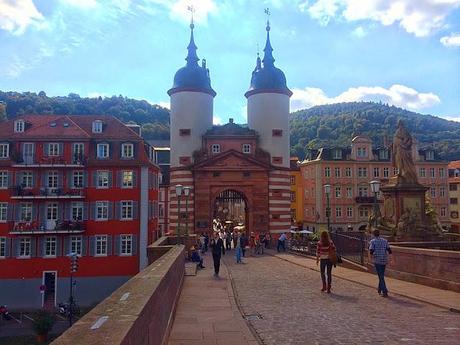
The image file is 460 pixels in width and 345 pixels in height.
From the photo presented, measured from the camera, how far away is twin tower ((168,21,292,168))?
51.0 metres

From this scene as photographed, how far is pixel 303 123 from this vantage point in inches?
5566

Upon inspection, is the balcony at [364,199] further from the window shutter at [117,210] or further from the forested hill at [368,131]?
the forested hill at [368,131]

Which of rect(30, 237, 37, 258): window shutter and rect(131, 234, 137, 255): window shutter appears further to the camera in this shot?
rect(131, 234, 137, 255): window shutter

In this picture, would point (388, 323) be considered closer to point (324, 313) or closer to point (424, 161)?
point (324, 313)

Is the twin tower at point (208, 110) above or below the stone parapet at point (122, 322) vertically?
above

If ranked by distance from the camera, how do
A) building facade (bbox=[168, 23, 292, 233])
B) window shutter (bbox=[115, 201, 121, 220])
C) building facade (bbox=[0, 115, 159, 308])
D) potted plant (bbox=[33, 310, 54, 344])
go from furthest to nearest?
1. building facade (bbox=[168, 23, 292, 233])
2. window shutter (bbox=[115, 201, 121, 220])
3. building facade (bbox=[0, 115, 159, 308])
4. potted plant (bbox=[33, 310, 54, 344])

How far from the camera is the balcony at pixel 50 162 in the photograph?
44.1 m

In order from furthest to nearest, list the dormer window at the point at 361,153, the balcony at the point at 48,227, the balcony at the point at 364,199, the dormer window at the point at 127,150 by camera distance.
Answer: the dormer window at the point at 361,153, the balcony at the point at 364,199, the dormer window at the point at 127,150, the balcony at the point at 48,227

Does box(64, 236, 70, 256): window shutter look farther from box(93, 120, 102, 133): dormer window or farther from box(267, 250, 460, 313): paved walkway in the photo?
box(267, 250, 460, 313): paved walkway

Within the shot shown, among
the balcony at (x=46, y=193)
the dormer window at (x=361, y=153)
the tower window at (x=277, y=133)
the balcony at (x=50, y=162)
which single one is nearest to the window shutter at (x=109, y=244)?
the balcony at (x=46, y=193)

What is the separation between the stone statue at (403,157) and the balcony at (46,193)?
30.6 meters

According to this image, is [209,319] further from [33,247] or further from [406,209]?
[33,247]

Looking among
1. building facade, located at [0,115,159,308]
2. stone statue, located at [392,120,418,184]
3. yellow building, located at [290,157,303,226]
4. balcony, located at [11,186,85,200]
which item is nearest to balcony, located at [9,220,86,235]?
building facade, located at [0,115,159,308]

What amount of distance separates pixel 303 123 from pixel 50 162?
105 m
